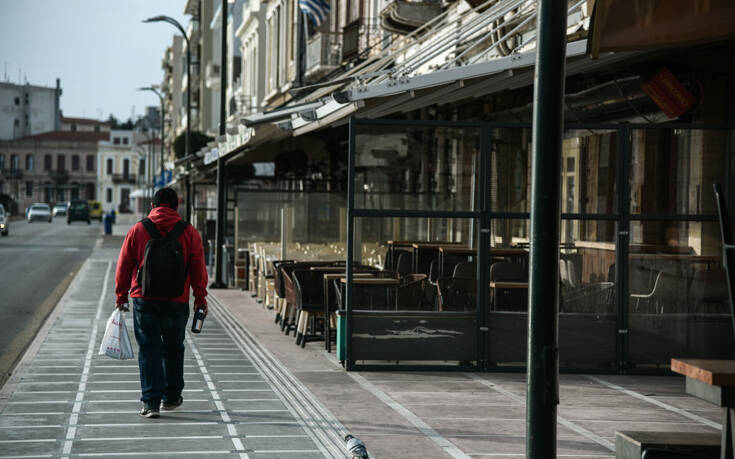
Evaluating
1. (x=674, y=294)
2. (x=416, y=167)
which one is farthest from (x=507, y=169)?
(x=674, y=294)

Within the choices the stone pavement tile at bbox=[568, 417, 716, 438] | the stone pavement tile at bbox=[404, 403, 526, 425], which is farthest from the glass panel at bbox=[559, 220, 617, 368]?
the stone pavement tile at bbox=[568, 417, 716, 438]

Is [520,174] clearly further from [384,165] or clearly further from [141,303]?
[141,303]

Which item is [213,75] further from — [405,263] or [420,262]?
[420,262]

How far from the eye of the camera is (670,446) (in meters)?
5.96

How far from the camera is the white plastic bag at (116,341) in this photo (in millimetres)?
8633

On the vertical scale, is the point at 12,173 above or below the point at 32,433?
above

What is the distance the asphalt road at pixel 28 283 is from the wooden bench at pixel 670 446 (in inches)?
251

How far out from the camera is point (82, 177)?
143000 mm

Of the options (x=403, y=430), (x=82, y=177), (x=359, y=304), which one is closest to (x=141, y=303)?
(x=403, y=430)

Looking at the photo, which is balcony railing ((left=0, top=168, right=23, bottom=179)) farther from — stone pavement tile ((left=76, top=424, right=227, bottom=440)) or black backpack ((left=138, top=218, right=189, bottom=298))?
stone pavement tile ((left=76, top=424, right=227, bottom=440))

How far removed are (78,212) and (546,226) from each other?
80.9 m

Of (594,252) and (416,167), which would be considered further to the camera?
(416,167)

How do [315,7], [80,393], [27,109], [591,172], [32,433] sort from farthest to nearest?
[27,109]
[315,7]
[591,172]
[80,393]
[32,433]

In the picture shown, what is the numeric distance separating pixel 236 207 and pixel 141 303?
509 inches
